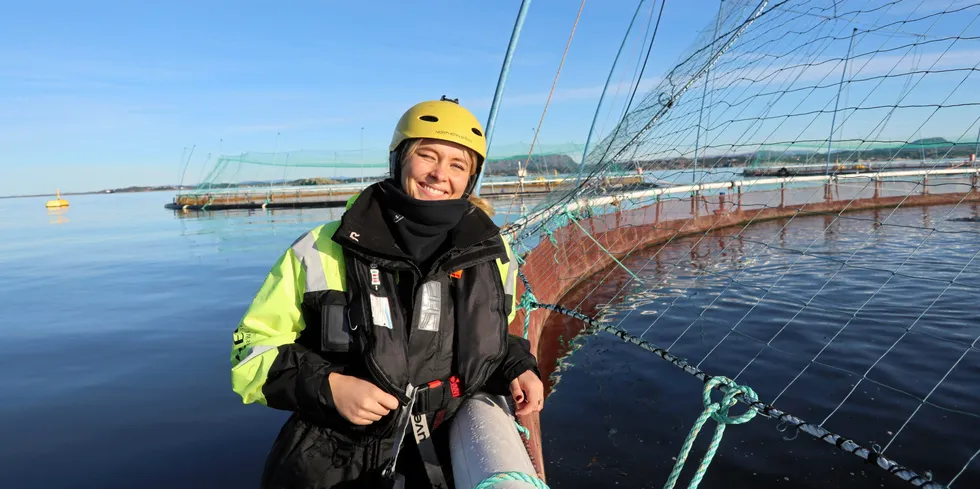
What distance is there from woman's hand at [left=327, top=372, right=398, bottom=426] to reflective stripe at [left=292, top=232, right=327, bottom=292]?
28 centimetres

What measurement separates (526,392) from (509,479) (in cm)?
53

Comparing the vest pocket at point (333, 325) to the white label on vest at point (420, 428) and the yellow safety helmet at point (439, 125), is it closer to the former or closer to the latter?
the white label on vest at point (420, 428)

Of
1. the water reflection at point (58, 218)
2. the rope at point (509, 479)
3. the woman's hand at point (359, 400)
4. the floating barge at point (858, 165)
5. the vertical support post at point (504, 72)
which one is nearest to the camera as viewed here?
the rope at point (509, 479)

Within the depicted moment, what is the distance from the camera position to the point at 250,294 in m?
8.76

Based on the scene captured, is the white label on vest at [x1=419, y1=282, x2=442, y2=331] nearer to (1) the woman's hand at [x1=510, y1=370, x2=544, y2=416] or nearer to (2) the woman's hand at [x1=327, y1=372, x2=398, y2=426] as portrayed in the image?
(2) the woman's hand at [x1=327, y1=372, x2=398, y2=426]

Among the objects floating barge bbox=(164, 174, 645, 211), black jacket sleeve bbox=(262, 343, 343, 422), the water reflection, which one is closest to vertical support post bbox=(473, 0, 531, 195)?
black jacket sleeve bbox=(262, 343, 343, 422)

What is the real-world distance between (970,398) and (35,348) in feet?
29.0

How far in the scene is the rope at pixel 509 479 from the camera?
1392 millimetres

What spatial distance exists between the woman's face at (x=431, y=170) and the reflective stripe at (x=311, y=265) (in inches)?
15.3

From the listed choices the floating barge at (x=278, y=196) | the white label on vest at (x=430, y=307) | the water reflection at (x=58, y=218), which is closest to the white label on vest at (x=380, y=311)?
the white label on vest at (x=430, y=307)

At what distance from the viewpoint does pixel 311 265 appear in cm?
171

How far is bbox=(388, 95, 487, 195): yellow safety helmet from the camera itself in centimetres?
185

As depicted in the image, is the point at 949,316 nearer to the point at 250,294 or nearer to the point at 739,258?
the point at 739,258

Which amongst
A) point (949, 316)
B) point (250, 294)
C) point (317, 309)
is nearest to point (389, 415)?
point (317, 309)
